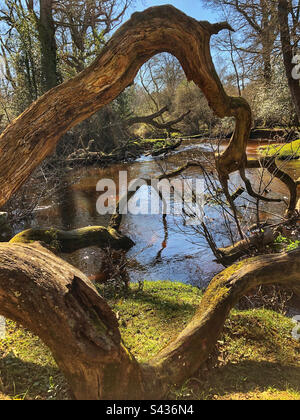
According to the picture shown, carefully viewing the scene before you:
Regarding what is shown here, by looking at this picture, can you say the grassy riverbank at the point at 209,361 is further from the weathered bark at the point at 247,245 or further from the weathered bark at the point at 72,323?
the weathered bark at the point at 247,245

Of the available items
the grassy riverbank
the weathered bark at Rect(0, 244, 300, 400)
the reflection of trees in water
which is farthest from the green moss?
the weathered bark at Rect(0, 244, 300, 400)

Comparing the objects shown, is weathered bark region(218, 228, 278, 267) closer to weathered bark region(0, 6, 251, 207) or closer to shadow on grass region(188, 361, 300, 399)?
shadow on grass region(188, 361, 300, 399)

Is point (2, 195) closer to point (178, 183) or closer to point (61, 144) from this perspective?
point (178, 183)

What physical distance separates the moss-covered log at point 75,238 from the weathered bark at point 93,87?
2350 mm

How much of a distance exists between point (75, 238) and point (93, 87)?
3.58m

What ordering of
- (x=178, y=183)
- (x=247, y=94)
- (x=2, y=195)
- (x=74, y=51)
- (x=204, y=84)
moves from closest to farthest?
(x=2, y=195) < (x=204, y=84) < (x=178, y=183) < (x=247, y=94) < (x=74, y=51)

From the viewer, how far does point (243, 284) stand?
7.77 feet

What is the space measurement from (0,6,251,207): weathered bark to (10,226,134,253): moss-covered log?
2.35m

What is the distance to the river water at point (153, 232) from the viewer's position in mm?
5519

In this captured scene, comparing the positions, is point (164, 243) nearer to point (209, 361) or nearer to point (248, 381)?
point (209, 361)

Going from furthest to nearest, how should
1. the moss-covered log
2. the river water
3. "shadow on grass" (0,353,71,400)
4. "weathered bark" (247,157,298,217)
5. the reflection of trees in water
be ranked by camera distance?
the reflection of trees in water < the river water < the moss-covered log < "weathered bark" (247,157,298,217) < "shadow on grass" (0,353,71,400)

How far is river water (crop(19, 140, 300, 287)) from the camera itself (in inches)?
217
